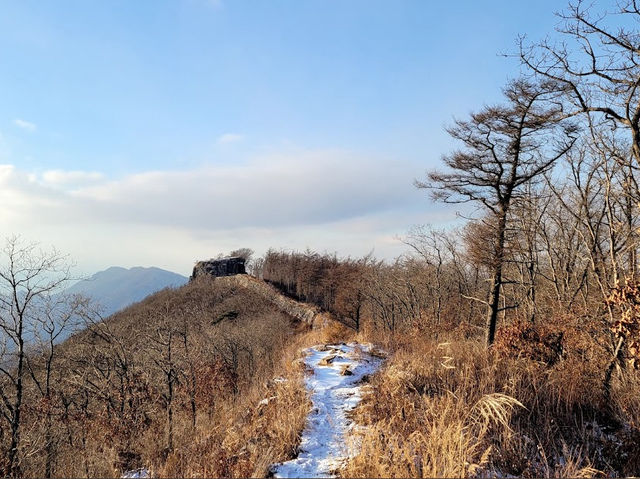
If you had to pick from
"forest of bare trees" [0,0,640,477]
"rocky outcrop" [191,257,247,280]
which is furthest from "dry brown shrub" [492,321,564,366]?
"rocky outcrop" [191,257,247,280]

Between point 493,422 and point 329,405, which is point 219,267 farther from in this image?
point 493,422

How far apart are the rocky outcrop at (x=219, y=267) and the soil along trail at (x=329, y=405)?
3907 centimetres

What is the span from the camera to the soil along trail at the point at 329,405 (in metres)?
4.23

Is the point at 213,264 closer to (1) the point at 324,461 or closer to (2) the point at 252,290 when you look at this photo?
(2) the point at 252,290

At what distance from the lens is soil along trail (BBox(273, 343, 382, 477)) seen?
423 centimetres

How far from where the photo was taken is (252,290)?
131 ft

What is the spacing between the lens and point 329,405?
6332 millimetres

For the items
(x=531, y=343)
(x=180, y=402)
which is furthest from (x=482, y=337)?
(x=180, y=402)

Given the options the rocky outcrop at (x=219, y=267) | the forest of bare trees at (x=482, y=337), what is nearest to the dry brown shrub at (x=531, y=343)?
the forest of bare trees at (x=482, y=337)

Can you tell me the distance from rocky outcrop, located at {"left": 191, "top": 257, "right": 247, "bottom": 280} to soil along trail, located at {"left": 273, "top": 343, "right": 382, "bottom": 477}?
39.1 metres

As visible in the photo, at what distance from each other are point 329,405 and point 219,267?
1768 inches

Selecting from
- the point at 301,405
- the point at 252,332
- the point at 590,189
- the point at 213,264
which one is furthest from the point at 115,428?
the point at 213,264

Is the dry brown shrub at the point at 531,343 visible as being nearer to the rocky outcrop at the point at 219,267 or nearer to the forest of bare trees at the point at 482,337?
the forest of bare trees at the point at 482,337

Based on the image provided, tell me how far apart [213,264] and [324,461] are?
47481 millimetres
